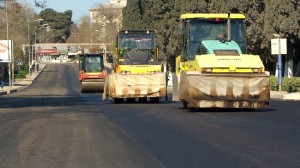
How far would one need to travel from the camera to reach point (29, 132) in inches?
708

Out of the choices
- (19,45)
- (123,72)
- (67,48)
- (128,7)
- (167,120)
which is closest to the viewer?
(167,120)

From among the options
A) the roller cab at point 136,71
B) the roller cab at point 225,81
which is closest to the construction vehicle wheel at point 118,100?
the roller cab at point 136,71

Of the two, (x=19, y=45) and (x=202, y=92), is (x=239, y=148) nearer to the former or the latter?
(x=202, y=92)

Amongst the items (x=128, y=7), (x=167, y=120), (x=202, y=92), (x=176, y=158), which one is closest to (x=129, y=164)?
(x=176, y=158)

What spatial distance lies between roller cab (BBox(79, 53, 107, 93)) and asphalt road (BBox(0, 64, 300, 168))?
32301 millimetres

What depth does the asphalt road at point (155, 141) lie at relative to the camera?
39.9 feet

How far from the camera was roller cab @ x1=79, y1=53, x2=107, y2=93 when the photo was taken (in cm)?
5531

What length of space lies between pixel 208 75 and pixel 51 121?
19.1 ft

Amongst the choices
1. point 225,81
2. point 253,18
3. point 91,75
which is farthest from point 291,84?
point 225,81

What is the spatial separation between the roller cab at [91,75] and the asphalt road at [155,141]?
106ft

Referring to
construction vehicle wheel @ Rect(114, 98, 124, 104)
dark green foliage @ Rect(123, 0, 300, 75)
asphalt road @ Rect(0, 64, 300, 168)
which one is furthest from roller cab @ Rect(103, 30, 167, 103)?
asphalt road @ Rect(0, 64, 300, 168)

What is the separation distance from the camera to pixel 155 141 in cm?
1521

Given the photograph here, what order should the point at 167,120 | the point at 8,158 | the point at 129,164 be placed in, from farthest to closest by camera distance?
the point at 167,120 < the point at 8,158 < the point at 129,164

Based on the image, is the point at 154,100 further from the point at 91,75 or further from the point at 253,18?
the point at 253,18
